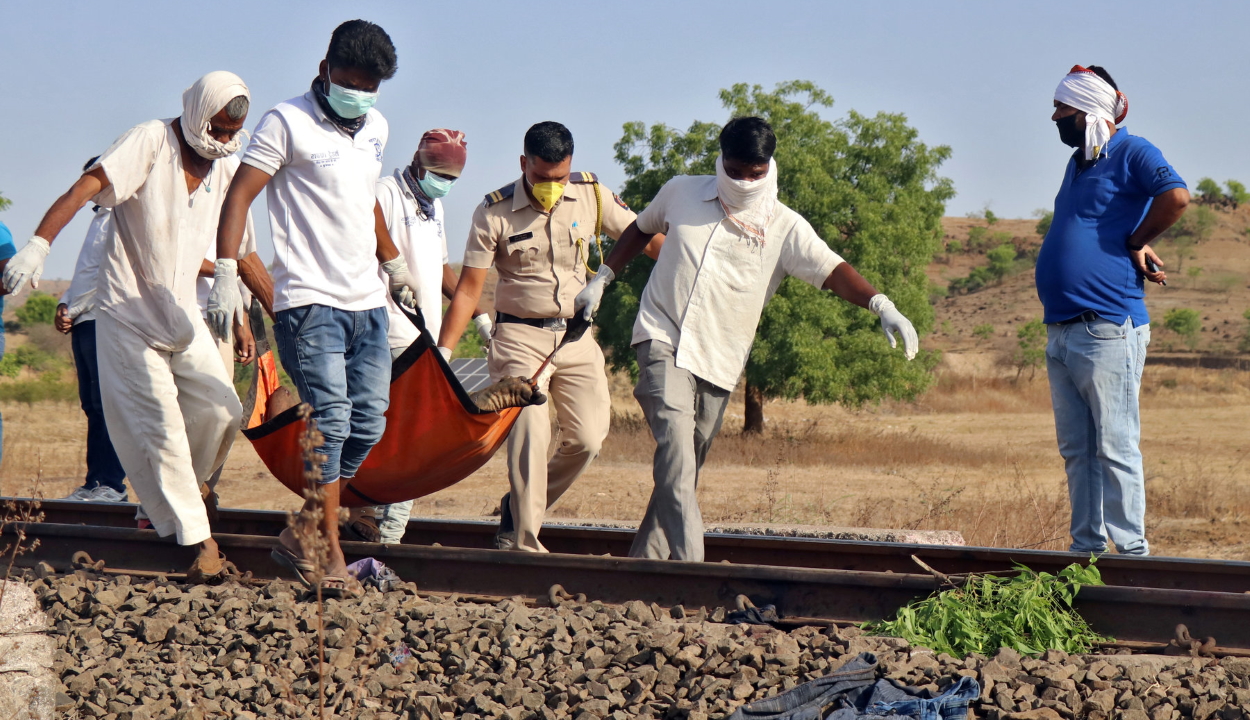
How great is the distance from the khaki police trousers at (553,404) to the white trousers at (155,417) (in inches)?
60.5

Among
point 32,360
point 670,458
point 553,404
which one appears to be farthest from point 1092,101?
point 32,360

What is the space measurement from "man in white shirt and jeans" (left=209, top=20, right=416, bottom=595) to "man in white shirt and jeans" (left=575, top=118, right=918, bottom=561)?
120 cm

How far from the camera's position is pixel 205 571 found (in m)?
5.39

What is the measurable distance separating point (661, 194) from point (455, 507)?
23.4 feet

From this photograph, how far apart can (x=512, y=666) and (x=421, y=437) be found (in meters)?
2.00

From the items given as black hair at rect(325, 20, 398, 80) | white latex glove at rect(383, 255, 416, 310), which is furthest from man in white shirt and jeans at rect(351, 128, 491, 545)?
black hair at rect(325, 20, 398, 80)

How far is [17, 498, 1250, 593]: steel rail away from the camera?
512 centimetres

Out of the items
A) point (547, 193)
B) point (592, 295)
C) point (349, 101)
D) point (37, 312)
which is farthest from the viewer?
point (37, 312)

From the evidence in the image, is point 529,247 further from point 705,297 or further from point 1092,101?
point 1092,101

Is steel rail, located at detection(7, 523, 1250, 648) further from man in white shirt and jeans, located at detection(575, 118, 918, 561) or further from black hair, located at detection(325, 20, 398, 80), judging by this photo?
black hair, located at detection(325, 20, 398, 80)

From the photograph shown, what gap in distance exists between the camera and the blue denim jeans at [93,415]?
8.13 metres

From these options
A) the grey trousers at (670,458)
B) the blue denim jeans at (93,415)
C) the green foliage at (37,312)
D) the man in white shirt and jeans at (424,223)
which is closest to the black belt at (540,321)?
the man in white shirt and jeans at (424,223)

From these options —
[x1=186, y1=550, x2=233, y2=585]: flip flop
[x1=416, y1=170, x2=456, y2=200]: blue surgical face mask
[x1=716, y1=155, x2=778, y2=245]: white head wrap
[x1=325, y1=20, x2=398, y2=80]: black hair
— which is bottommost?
[x1=186, y1=550, x2=233, y2=585]: flip flop

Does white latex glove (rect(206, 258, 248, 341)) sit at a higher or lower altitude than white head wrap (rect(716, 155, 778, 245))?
lower
